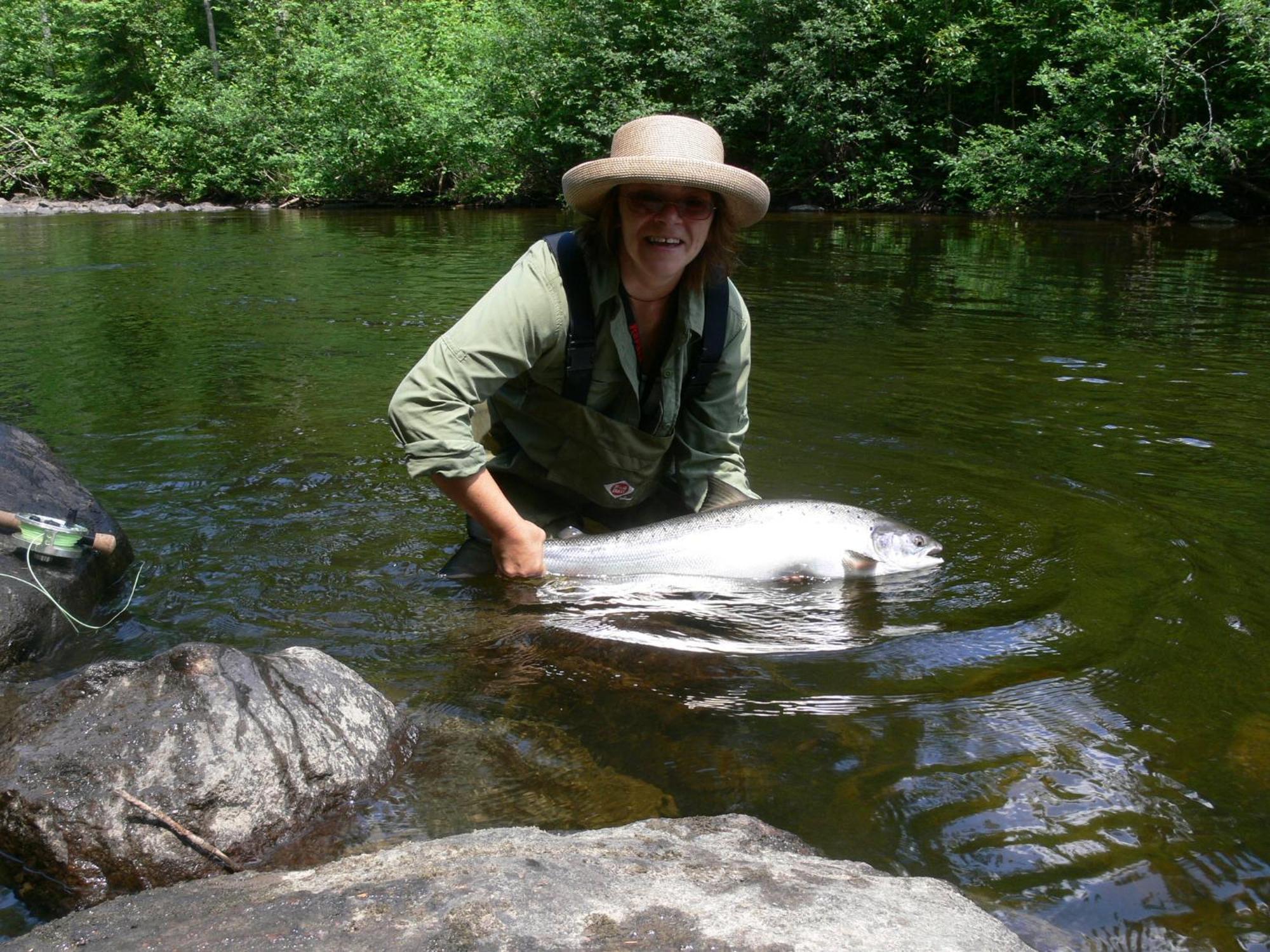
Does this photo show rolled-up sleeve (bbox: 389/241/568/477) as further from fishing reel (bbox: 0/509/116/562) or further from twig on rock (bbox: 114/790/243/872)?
twig on rock (bbox: 114/790/243/872)

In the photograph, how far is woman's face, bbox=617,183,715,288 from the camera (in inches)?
158

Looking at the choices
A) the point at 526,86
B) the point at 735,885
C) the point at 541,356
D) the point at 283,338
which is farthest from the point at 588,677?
the point at 526,86

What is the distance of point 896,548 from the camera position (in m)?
4.77

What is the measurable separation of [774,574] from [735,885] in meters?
2.60

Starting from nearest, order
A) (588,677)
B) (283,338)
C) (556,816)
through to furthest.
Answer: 1. (556,816)
2. (588,677)
3. (283,338)

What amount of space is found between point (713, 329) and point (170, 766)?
2.66m

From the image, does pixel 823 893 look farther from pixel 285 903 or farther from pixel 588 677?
pixel 588 677

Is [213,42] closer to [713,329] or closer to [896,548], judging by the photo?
[713,329]

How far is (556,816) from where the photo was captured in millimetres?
2955

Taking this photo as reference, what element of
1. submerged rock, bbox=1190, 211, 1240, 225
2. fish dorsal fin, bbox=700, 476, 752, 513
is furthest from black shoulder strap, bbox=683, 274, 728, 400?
submerged rock, bbox=1190, 211, 1240, 225

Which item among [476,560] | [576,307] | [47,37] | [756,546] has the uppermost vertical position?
[47,37]

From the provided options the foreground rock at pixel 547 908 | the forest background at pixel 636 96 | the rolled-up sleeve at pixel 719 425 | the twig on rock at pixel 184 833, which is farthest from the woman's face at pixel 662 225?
the forest background at pixel 636 96

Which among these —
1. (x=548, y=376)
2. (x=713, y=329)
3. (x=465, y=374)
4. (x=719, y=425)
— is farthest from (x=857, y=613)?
(x=465, y=374)

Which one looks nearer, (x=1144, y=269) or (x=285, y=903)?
(x=285, y=903)
